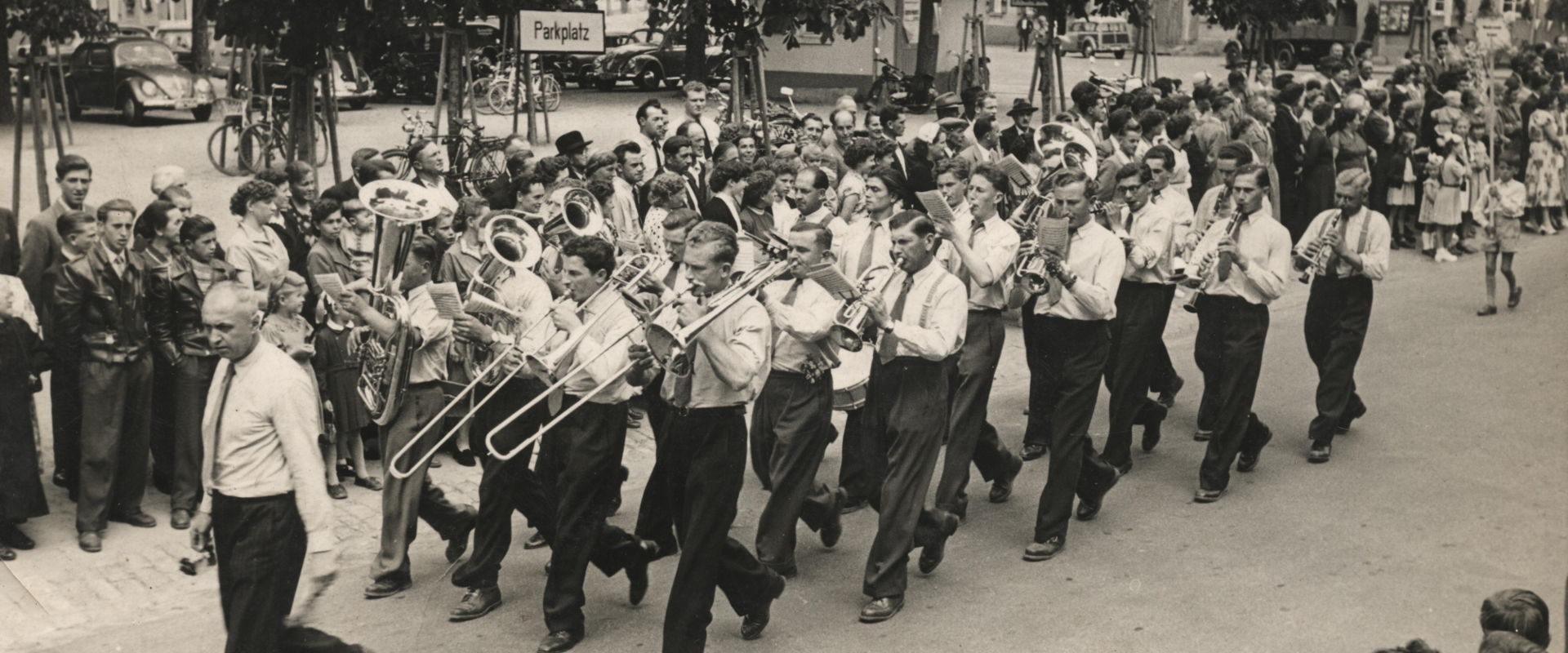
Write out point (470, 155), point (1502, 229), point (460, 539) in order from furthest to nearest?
point (470, 155), point (1502, 229), point (460, 539)

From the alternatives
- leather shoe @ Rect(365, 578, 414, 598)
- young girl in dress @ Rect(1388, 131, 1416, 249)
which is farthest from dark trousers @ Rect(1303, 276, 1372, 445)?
young girl in dress @ Rect(1388, 131, 1416, 249)

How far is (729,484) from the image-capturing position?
253 inches

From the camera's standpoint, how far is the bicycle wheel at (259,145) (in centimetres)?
1723

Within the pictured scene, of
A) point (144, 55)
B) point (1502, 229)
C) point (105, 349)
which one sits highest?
point (144, 55)

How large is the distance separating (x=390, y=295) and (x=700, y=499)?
1888mm

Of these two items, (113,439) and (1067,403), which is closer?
(1067,403)

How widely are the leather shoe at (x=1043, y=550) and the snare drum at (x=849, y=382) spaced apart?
1114mm

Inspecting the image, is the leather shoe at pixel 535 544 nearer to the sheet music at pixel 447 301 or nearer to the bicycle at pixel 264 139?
the sheet music at pixel 447 301

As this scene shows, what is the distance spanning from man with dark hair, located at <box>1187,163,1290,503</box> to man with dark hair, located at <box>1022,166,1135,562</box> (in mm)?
972

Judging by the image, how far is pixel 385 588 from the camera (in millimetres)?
7449

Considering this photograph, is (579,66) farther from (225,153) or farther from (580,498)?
(580,498)

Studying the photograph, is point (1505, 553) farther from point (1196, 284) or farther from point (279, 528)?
point (279, 528)

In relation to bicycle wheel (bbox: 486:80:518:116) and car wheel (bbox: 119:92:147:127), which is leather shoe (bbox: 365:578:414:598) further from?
car wheel (bbox: 119:92:147:127)

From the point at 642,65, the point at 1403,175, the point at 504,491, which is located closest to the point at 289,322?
the point at 504,491
